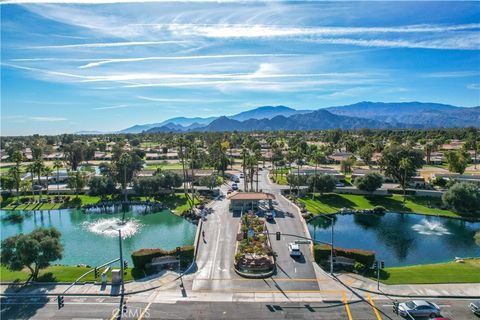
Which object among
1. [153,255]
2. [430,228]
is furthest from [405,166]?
[153,255]

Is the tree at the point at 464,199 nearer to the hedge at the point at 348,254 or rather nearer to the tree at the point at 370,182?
the tree at the point at 370,182

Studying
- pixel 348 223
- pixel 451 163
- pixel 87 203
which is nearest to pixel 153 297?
pixel 348 223

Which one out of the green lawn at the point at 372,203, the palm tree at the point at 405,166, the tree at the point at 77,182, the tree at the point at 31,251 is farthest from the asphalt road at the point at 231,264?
the tree at the point at 77,182

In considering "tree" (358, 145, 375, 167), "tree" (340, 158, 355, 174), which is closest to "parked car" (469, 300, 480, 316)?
"tree" (340, 158, 355, 174)

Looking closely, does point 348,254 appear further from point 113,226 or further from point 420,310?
point 113,226

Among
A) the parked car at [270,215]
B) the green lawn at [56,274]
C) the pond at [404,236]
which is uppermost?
the parked car at [270,215]

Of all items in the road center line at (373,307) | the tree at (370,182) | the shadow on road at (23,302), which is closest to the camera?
the road center line at (373,307)

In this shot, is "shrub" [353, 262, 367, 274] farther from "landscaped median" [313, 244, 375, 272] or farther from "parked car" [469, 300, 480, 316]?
"parked car" [469, 300, 480, 316]
